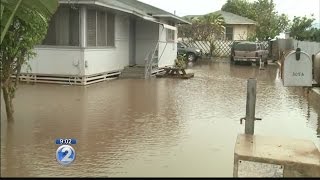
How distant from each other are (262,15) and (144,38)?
3187 centimetres

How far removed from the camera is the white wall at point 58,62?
15.5m

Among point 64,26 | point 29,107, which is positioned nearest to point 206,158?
point 29,107

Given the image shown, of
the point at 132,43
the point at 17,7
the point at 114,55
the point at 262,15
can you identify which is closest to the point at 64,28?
the point at 114,55

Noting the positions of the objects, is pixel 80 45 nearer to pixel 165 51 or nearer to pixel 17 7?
pixel 165 51

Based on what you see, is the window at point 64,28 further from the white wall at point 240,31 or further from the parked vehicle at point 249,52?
the white wall at point 240,31

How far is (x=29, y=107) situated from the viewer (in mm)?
10289

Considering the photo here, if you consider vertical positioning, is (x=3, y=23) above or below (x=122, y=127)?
above

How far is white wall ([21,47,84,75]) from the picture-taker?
50.8ft

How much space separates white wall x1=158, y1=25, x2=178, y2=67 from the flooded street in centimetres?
654

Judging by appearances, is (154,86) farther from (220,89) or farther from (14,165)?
(14,165)

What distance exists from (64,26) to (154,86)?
12.4 feet

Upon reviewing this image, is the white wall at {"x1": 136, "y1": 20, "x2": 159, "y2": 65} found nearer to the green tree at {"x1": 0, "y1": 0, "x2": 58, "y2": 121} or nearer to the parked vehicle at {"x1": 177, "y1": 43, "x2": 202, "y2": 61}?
the parked vehicle at {"x1": 177, "y1": 43, "x2": 202, "y2": 61}

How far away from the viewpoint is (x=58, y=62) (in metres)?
15.7

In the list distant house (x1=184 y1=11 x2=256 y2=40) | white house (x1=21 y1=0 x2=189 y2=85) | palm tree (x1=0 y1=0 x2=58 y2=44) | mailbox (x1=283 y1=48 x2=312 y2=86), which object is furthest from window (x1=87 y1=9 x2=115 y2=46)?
distant house (x1=184 y1=11 x2=256 y2=40)
